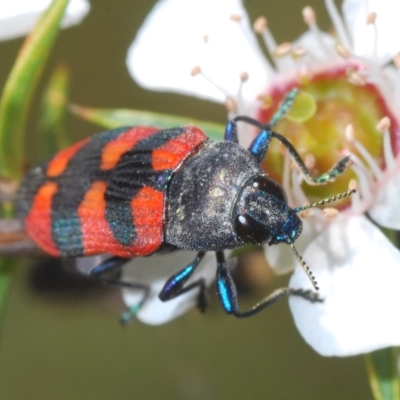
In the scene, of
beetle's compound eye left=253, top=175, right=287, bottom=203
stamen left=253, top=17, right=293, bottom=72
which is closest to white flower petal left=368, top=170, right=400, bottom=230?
beetle's compound eye left=253, top=175, right=287, bottom=203

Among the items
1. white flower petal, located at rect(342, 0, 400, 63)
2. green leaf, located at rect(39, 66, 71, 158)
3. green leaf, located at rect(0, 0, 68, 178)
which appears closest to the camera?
green leaf, located at rect(0, 0, 68, 178)

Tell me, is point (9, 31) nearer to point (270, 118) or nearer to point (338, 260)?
point (270, 118)

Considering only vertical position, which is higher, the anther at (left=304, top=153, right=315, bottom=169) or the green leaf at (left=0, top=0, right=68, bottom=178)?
the green leaf at (left=0, top=0, right=68, bottom=178)

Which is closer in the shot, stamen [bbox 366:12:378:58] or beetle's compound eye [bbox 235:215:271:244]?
beetle's compound eye [bbox 235:215:271:244]

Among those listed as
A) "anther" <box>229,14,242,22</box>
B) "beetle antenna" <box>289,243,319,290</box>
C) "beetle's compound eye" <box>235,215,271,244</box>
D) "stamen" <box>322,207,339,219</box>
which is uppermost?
"anther" <box>229,14,242,22</box>

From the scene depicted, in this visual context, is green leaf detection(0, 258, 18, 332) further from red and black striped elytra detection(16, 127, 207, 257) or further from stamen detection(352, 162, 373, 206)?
stamen detection(352, 162, 373, 206)

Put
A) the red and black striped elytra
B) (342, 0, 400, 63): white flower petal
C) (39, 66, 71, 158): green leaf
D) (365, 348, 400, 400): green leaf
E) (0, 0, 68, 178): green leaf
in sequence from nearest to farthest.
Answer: (365, 348, 400, 400): green leaf < (0, 0, 68, 178): green leaf < the red and black striped elytra < (342, 0, 400, 63): white flower petal < (39, 66, 71, 158): green leaf

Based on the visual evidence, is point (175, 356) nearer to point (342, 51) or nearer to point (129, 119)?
point (129, 119)

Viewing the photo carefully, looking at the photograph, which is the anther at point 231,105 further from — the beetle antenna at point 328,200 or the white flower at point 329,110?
the beetle antenna at point 328,200
